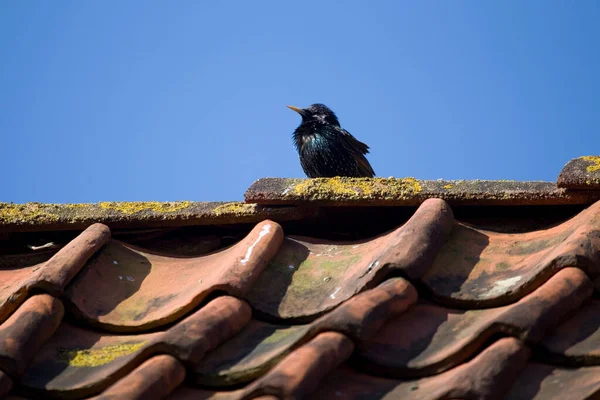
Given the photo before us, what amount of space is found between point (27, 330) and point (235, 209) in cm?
81

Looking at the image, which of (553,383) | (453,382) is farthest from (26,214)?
(553,383)

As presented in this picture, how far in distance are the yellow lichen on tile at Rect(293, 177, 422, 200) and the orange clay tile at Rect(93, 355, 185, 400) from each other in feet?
2.98

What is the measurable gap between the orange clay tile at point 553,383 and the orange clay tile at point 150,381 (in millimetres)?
624

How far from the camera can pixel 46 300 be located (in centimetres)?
201

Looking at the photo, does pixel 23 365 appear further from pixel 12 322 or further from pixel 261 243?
pixel 261 243

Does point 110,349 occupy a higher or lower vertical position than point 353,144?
lower

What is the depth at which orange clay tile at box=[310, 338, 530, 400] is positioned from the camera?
4.78 ft

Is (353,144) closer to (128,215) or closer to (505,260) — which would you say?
(128,215)

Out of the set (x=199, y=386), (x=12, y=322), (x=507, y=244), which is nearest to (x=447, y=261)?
(x=507, y=244)

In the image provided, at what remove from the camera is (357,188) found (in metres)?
2.47

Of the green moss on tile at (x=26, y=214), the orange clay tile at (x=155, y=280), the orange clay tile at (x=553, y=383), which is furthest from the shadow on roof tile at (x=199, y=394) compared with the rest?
the green moss on tile at (x=26, y=214)

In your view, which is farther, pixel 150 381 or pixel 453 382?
pixel 150 381

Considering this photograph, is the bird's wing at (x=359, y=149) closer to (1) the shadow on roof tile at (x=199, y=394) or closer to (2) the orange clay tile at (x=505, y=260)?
(2) the orange clay tile at (x=505, y=260)

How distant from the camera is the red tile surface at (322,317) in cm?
158
